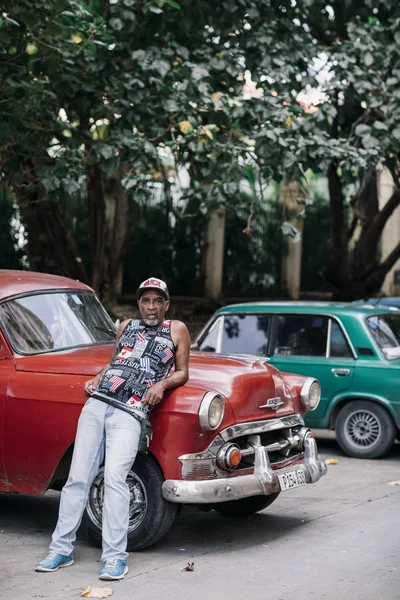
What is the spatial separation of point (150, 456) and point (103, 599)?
1.17 m

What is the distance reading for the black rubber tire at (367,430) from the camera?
406 inches

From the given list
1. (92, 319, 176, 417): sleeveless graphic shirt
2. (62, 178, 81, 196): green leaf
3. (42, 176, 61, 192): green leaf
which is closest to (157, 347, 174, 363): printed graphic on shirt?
(92, 319, 176, 417): sleeveless graphic shirt

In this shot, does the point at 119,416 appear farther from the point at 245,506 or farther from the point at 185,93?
the point at 185,93

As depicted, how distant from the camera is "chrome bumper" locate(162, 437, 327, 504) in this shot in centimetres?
620

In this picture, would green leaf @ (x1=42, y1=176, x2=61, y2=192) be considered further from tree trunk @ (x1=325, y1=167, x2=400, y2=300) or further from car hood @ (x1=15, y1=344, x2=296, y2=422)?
tree trunk @ (x1=325, y1=167, x2=400, y2=300)

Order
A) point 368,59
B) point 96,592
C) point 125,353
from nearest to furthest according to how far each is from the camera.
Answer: point 96,592
point 125,353
point 368,59

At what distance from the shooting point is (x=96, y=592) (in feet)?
18.1

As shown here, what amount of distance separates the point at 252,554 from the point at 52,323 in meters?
2.30

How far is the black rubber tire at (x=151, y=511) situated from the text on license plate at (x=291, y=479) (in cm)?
77

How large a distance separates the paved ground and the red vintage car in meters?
0.26

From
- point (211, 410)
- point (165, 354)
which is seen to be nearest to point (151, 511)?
point (211, 410)

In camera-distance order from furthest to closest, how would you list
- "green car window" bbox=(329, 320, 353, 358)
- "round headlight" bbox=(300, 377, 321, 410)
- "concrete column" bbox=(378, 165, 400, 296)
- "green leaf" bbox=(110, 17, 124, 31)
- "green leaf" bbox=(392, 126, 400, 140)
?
"concrete column" bbox=(378, 165, 400, 296)
"green leaf" bbox=(392, 126, 400, 140)
"green leaf" bbox=(110, 17, 124, 31)
"green car window" bbox=(329, 320, 353, 358)
"round headlight" bbox=(300, 377, 321, 410)

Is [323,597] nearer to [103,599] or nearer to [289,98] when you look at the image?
[103,599]

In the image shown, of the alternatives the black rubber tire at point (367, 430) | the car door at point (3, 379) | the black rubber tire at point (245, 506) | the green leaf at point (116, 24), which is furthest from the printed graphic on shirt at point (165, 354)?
the green leaf at point (116, 24)
